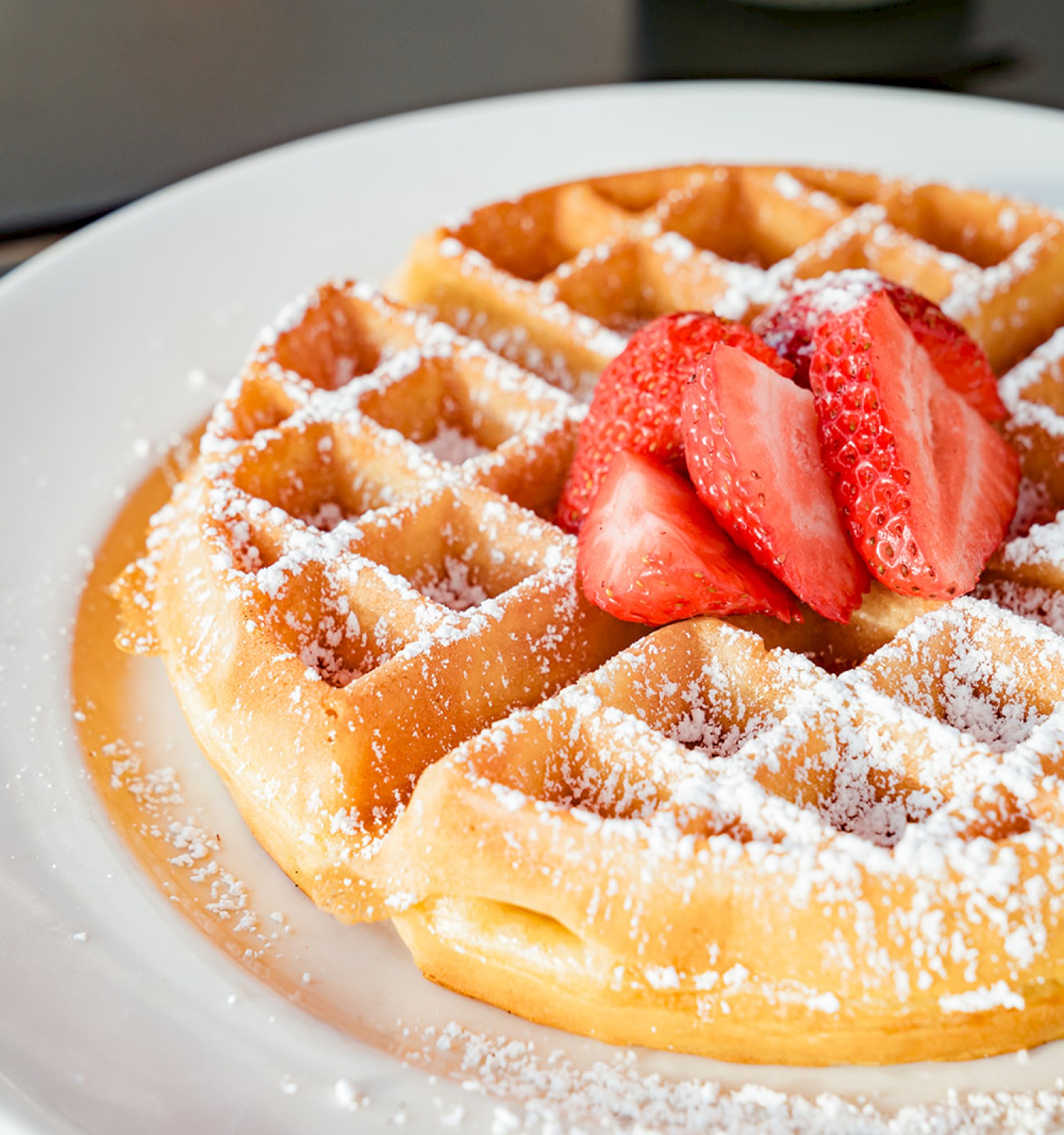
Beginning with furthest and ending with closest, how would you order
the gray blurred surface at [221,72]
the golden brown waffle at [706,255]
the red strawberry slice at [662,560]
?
the gray blurred surface at [221,72]
the golden brown waffle at [706,255]
the red strawberry slice at [662,560]

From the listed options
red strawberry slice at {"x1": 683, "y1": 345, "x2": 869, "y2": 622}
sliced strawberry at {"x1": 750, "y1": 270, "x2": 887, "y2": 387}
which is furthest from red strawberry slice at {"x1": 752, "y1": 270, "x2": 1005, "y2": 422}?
red strawberry slice at {"x1": 683, "y1": 345, "x2": 869, "y2": 622}

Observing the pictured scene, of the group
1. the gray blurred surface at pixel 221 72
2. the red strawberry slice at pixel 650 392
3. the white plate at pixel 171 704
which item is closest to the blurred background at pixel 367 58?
the gray blurred surface at pixel 221 72

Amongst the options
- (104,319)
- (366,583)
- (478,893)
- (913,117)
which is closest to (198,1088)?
(478,893)

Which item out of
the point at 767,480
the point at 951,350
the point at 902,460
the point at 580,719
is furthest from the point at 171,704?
the point at 951,350

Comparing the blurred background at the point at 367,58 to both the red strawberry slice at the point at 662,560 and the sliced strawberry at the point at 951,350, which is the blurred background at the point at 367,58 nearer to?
the sliced strawberry at the point at 951,350

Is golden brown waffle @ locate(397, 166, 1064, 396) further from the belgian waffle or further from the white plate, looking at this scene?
the white plate

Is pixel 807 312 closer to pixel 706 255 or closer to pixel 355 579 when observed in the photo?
pixel 706 255

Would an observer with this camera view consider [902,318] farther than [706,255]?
No

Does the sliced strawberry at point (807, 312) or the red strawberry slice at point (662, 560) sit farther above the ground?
the sliced strawberry at point (807, 312)
